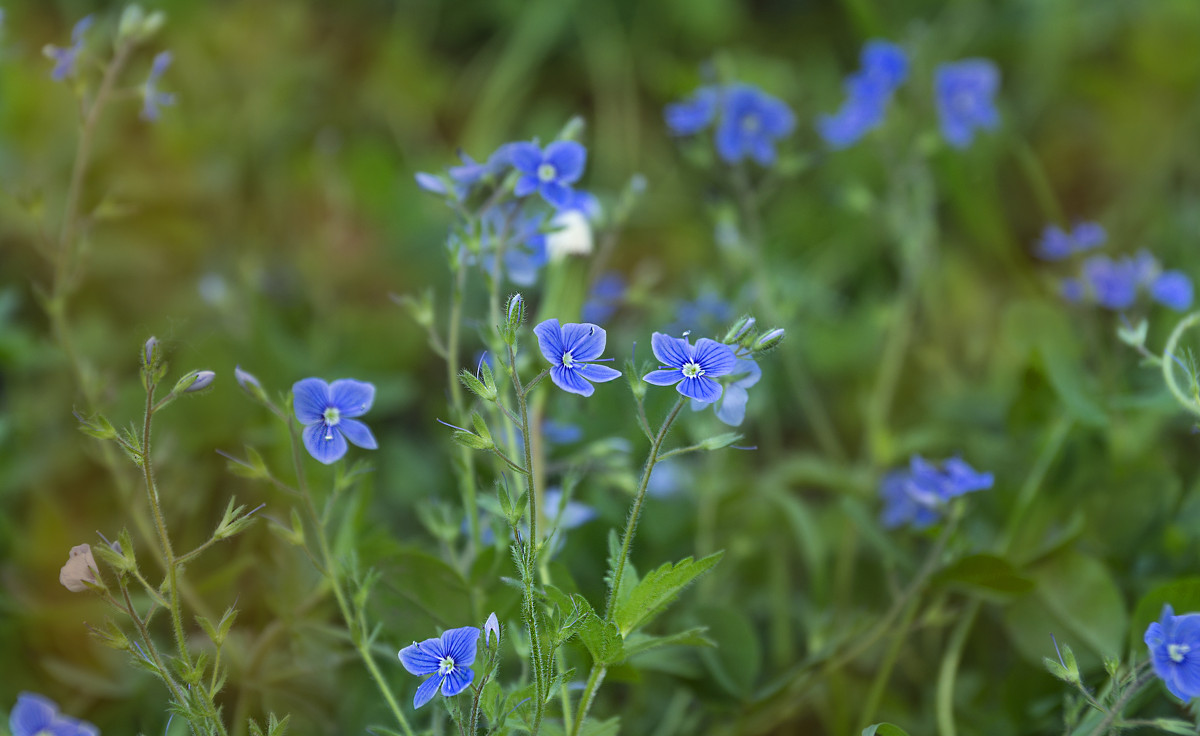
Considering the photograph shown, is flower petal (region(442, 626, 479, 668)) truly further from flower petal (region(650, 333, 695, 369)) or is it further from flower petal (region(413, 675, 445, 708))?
flower petal (region(650, 333, 695, 369))

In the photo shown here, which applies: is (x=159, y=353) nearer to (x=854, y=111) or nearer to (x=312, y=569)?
(x=312, y=569)

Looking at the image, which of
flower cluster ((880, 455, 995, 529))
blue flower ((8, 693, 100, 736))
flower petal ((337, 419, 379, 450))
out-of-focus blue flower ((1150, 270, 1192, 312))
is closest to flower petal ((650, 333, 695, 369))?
flower petal ((337, 419, 379, 450))

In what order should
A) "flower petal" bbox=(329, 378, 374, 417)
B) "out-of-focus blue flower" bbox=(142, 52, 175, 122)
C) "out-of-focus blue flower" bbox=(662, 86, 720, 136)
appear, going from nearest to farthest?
"flower petal" bbox=(329, 378, 374, 417), "out-of-focus blue flower" bbox=(142, 52, 175, 122), "out-of-focus blue flower" bbox=(662, 86, 720, 136)

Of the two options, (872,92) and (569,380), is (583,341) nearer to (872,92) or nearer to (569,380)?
(569,380)

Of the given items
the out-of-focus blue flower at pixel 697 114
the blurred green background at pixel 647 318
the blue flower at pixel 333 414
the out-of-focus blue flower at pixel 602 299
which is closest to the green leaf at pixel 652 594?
the blurred green background at pixel 647 318

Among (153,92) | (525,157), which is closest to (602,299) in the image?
(525,157)

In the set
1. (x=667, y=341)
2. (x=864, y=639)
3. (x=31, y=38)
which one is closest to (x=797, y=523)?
(x=864, y=639)

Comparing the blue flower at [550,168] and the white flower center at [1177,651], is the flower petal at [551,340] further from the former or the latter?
the white flower center at [1177,651]
